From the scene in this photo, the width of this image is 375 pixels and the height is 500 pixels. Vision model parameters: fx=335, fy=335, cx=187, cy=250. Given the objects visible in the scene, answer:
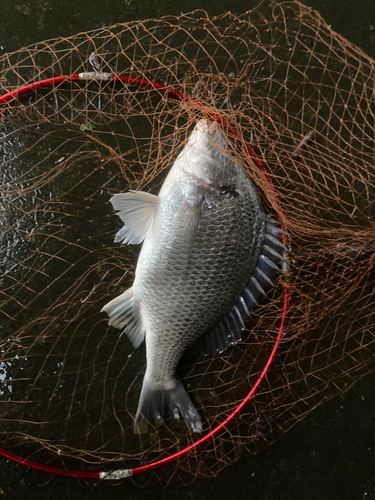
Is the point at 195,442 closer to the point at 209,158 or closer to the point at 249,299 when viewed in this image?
the point at 249,299

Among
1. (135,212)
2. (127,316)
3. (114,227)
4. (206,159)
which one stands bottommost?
(127,316)

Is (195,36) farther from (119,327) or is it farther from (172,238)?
(119,327)

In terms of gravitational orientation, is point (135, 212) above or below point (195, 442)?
above

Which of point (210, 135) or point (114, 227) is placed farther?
point (114, 227)

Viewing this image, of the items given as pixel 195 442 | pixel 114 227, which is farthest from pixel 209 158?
pixel 195 442

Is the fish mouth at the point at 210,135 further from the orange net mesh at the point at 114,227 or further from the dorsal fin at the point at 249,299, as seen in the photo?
the dorsal fin at the point at 249,299

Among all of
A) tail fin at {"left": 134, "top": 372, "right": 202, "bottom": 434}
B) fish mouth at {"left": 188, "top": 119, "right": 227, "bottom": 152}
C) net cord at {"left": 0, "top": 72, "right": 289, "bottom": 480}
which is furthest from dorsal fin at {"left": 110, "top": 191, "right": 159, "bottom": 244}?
tail fin at {"left": 134, "top": 372, "right": 202, "bottom": 434}
